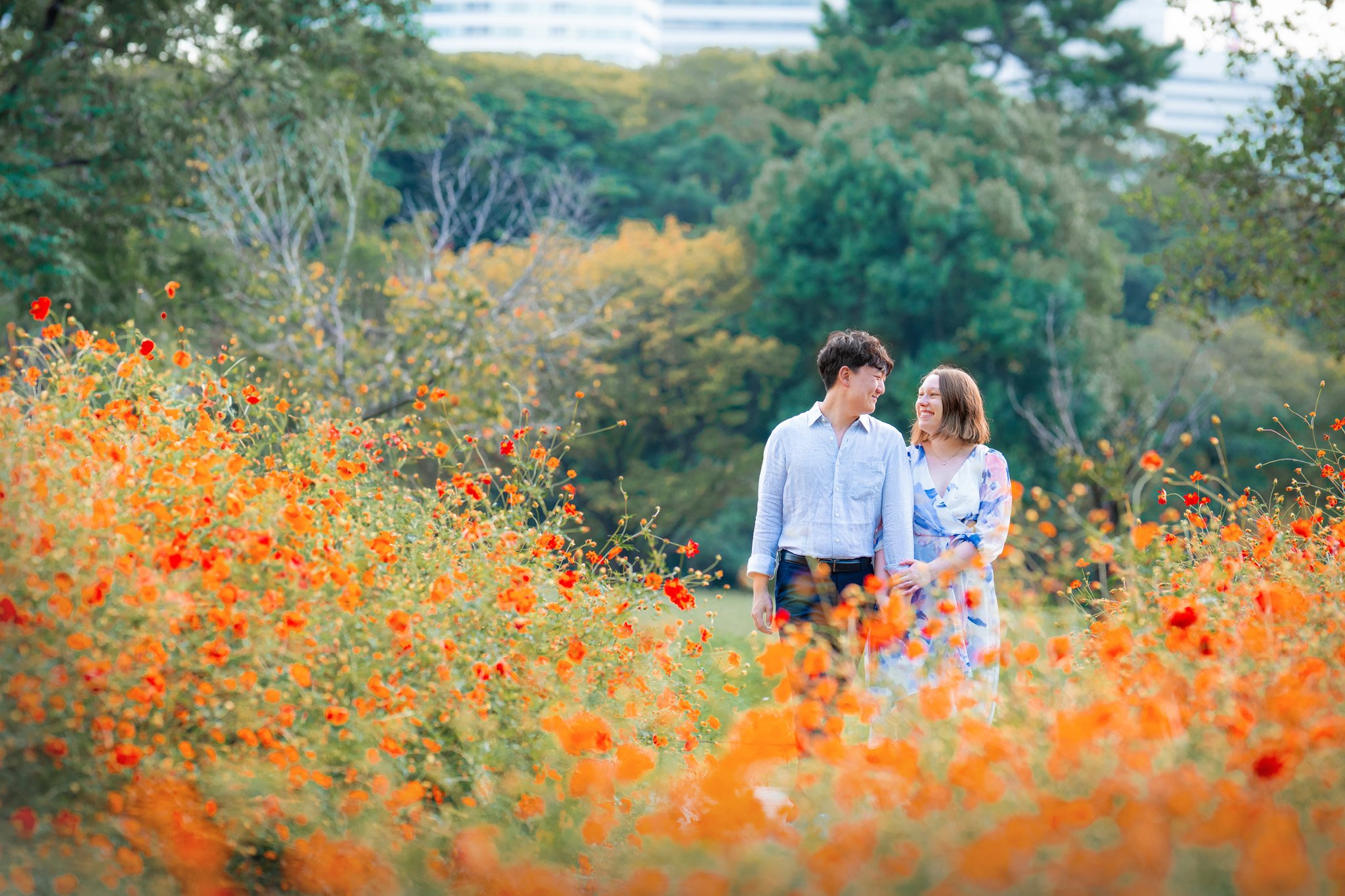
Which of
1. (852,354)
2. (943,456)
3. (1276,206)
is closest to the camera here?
(852,354)

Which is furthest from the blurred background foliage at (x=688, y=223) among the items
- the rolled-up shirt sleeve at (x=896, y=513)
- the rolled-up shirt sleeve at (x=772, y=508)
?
the rolled-up shirt sleeve at (x=772, y=508)

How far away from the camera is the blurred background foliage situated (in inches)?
407

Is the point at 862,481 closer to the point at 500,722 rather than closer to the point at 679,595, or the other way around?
the point at 679,595

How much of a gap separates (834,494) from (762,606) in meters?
0.44

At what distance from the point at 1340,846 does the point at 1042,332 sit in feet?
59.3

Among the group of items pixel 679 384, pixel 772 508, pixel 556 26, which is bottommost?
pixel 679 384

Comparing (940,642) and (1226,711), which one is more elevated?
(1226,711)

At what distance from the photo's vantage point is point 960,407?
13.3 ft

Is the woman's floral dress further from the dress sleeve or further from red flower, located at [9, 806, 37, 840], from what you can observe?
red flower, located at [9, 806, 37, 840]

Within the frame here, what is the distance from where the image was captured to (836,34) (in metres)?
24.9

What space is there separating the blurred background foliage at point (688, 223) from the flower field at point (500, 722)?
151 cm

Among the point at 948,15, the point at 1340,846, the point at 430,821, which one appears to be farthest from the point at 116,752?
the point at 948,15

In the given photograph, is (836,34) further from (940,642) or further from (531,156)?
(940,642)

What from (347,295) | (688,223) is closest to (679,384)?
(688,223)
